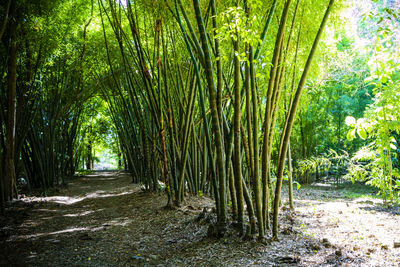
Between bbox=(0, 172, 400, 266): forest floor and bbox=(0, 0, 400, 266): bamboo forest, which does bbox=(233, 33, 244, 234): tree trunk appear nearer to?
bbox=(0, 0, 400, 266): bamboo forest

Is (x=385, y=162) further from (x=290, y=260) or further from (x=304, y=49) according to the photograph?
(x=290, y=260)

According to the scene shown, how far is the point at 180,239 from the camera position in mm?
2633

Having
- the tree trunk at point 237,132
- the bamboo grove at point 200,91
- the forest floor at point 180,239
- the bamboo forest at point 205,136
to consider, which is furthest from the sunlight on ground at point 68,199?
the tree trunk at point 237,132

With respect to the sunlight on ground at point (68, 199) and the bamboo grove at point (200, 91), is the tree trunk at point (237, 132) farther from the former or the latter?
the sunlight on ground at point (68, 199)

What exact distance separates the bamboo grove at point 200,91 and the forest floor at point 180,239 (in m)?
0.23

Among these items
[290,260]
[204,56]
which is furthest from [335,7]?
[290,260]

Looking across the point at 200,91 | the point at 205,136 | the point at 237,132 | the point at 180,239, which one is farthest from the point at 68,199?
the point at 237,132

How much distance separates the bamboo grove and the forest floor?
8.9 inches

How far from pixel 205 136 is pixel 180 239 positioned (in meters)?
1.58

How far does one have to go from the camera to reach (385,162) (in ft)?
12.7

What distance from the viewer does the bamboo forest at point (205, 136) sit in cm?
222

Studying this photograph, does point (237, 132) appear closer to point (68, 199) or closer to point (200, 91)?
point (200, 91)

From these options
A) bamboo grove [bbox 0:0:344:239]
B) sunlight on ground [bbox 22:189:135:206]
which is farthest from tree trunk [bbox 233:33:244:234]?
sunlight on ground [bbox 22:189:135:206]

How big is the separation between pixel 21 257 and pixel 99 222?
3.70ft
